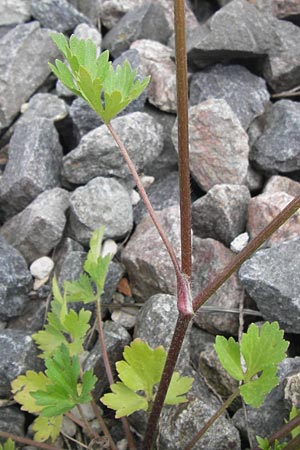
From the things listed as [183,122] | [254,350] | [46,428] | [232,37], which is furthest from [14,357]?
[232,37]

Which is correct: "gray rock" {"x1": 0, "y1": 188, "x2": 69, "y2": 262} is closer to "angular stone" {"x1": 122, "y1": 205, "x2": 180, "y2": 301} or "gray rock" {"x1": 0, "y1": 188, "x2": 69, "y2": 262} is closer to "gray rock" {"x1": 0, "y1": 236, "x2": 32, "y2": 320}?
"gray rock" {"x1": 0, "y1": 236, "x2": 32, "y2": 320}

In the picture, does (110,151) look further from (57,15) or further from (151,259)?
(57,15)

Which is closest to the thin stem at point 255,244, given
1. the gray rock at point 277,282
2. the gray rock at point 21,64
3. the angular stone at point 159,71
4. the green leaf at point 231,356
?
the green leaf at point 231,356

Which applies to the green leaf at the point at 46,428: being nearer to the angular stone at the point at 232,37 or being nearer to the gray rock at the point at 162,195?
the gray rock at the point at 162,195

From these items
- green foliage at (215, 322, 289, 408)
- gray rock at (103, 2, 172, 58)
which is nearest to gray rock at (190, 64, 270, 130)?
gray rock at (103, 2, 172, 58)

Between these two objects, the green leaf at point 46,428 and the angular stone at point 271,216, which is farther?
the angular stone at point 271,216

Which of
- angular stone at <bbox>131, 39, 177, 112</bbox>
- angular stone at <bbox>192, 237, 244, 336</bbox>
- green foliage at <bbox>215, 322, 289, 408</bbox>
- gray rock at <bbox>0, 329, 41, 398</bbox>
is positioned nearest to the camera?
green foliage at <bbox>215, 322, 289, 408</bbox>

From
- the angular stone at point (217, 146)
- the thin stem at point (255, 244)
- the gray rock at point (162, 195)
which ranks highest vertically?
the thin stem at point (255, 244)
